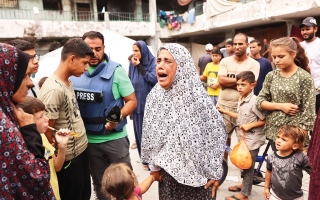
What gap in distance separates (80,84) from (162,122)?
1021mm

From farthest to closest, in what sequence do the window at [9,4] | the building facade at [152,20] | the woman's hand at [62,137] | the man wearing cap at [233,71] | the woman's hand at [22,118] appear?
the window at [9,4], the building facade at [152,20], the man wearing cap at [233,71], the woman's hand at [62,137], the woman's hand at [22,118]

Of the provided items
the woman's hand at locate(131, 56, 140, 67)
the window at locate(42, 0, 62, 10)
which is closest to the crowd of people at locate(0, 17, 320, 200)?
the woman's hand at locate(131, 56, 140, 67)

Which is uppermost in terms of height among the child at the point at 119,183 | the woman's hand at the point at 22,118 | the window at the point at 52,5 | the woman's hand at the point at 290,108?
the window at the point at 52,5

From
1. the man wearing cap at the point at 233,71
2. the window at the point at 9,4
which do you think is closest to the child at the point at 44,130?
the man wearing cap at the point at 233,71

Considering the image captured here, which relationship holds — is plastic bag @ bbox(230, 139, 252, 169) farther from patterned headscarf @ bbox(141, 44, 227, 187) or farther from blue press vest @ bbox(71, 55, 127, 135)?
blue press vest @ bbox(71, 55, 127, 135)

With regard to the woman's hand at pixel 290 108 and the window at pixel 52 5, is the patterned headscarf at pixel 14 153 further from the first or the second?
the window at pixel 52 5

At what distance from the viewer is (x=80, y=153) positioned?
2475 mm

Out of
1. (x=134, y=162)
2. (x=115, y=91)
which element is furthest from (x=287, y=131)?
(x=134, y=162)

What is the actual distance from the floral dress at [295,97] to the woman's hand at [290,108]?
42 mm

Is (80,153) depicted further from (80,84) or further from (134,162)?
(134,162)

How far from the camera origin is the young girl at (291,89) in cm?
252

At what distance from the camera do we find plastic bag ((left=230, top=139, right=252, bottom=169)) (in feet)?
9.62

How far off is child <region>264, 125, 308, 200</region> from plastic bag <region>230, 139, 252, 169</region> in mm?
465

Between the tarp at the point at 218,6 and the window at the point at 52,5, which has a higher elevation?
the window at the point at 52,5
